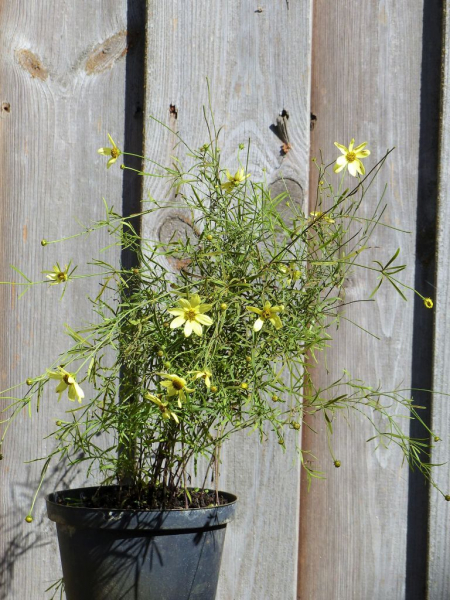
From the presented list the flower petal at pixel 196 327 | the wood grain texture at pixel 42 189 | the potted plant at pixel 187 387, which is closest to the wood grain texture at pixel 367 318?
the potted plant at pixel 187 387

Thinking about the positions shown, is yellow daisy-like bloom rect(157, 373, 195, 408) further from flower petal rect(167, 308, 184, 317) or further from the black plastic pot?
the black plastic pot

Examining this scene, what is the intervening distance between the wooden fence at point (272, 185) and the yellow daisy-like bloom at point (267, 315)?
49cm

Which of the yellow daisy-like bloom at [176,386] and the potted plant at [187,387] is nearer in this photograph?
the yellow daisy-like bloom at [176,386]

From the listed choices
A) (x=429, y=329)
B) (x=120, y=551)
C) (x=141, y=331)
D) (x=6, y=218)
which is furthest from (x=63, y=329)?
(x=429, y=329)

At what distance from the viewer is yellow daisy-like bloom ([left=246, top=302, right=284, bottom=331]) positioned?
112 cm

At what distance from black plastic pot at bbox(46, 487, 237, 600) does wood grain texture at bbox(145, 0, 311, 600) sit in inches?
12.6

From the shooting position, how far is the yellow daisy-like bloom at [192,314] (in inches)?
43.4

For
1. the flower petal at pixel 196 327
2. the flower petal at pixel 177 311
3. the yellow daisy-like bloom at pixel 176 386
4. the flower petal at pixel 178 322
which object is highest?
the flower petal at pixel 177 311

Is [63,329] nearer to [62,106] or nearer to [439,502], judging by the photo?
[62,106]

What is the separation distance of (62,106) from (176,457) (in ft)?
2.51

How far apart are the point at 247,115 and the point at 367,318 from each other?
473 millimetres

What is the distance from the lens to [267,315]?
114 cm

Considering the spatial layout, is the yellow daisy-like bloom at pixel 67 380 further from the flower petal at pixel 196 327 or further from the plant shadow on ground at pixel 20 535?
the plant shadow on ground at pixel 20 535

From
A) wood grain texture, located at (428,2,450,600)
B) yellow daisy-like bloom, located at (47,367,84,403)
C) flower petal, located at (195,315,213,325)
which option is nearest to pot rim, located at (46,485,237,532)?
yellow daisy-like bloom, located at (47,367,84,403)
